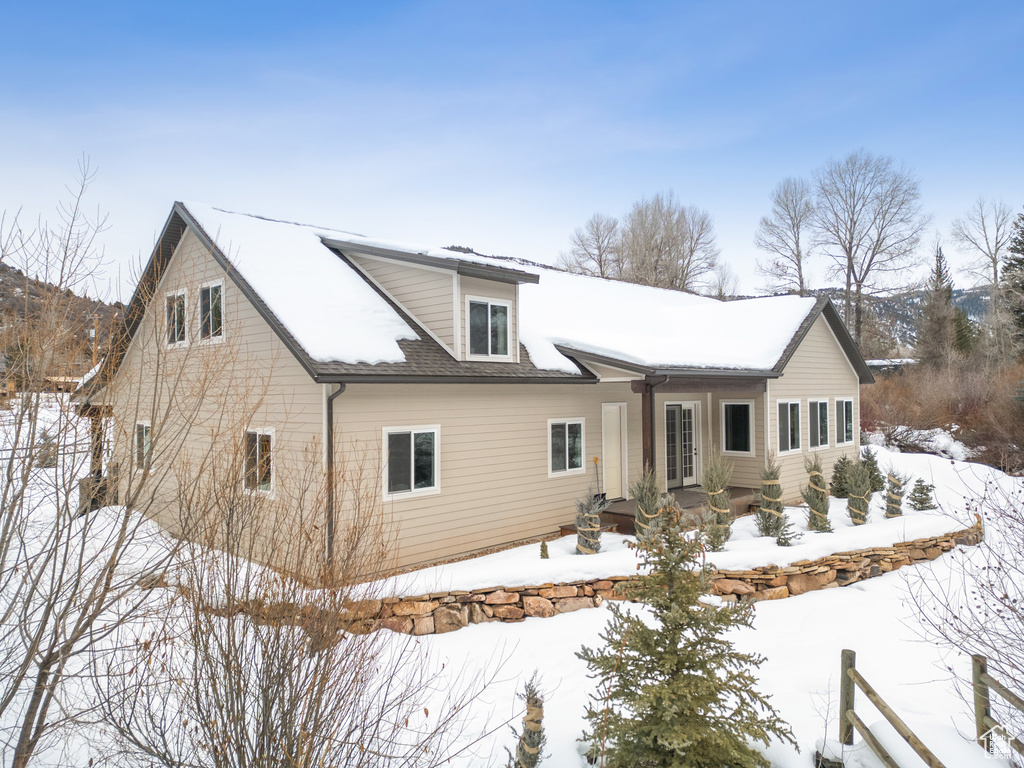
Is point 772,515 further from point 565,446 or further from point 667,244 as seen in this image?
point 667,244

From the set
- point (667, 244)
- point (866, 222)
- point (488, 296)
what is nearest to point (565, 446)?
point (488, 296)

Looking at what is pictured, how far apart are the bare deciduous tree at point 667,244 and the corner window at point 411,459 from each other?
80.9 ft

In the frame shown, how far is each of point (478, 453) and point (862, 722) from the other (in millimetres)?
6671

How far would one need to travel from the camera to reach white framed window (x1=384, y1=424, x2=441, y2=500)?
9.26 meters

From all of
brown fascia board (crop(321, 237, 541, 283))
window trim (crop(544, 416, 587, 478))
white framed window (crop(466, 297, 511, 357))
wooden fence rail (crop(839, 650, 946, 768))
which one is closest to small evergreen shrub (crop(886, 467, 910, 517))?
window trim (crop(544, 416, 587, 478))

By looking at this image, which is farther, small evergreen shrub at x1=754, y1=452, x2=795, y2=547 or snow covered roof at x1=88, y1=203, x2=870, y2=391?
small evergreen shrub at x1=754, y1=452, x2=795, y2=547

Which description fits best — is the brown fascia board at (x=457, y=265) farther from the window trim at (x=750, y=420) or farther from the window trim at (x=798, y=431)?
the window trim at (x=798, y=431)

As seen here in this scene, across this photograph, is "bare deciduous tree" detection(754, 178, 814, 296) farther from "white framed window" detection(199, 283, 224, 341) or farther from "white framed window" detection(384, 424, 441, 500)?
"white framed window" detection(199, 283, 224, 341)

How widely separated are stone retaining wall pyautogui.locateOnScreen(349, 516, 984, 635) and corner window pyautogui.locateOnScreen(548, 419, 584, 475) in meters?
3.71

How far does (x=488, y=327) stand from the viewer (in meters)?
10.8

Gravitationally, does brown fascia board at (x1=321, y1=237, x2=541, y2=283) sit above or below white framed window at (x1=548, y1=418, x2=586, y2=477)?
above

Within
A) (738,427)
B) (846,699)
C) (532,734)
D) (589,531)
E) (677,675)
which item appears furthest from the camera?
(738,427)

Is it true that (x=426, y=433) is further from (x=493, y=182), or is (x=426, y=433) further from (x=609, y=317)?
(x=493, y=182)

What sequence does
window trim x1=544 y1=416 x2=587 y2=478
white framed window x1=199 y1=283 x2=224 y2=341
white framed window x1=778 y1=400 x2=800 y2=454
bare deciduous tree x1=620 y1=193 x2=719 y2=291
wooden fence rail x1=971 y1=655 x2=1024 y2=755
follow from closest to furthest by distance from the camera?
wooden fence rail x1=971 y1=655 x2=1024 y2=755
white framed window x1=199 y1=283 x2=224 y2=341
window trim x1=544 y1=416 x2=587 y2=478
white framed window x1=778 y1=400 x2=800 y2=454
bare deciduous tree x1=620 y1=193 x2=719 y2=291
